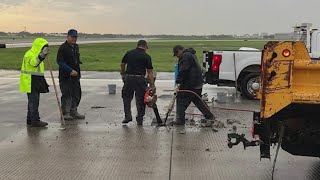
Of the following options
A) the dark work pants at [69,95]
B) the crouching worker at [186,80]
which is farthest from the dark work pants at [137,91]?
the dark work pants at [69,95]

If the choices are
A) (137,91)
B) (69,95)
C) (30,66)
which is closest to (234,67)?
(137,91)

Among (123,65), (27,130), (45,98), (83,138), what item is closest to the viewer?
(83,138)

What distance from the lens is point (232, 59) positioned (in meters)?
13.8

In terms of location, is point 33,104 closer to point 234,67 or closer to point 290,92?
point 290,92

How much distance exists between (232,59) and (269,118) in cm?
878

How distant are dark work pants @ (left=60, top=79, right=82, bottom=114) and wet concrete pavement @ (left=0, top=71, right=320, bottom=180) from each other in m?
0.35

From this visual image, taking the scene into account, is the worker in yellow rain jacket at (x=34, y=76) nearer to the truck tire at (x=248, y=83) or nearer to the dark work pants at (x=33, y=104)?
the dark work pants at (x=33, y=104)

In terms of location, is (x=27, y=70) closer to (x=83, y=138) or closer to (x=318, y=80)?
(x=83, y=138)

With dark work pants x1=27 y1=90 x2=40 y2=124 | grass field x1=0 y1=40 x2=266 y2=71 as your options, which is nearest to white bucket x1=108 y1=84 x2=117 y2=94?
dark work pants x1=27 y1=90 x2=40 y2=124

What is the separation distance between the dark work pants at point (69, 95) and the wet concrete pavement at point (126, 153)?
1.14 ft

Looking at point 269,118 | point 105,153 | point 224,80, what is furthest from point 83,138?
point 224,80

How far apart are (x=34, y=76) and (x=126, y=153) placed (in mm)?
3019

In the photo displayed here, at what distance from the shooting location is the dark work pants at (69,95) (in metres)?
10.2

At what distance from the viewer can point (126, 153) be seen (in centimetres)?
730
